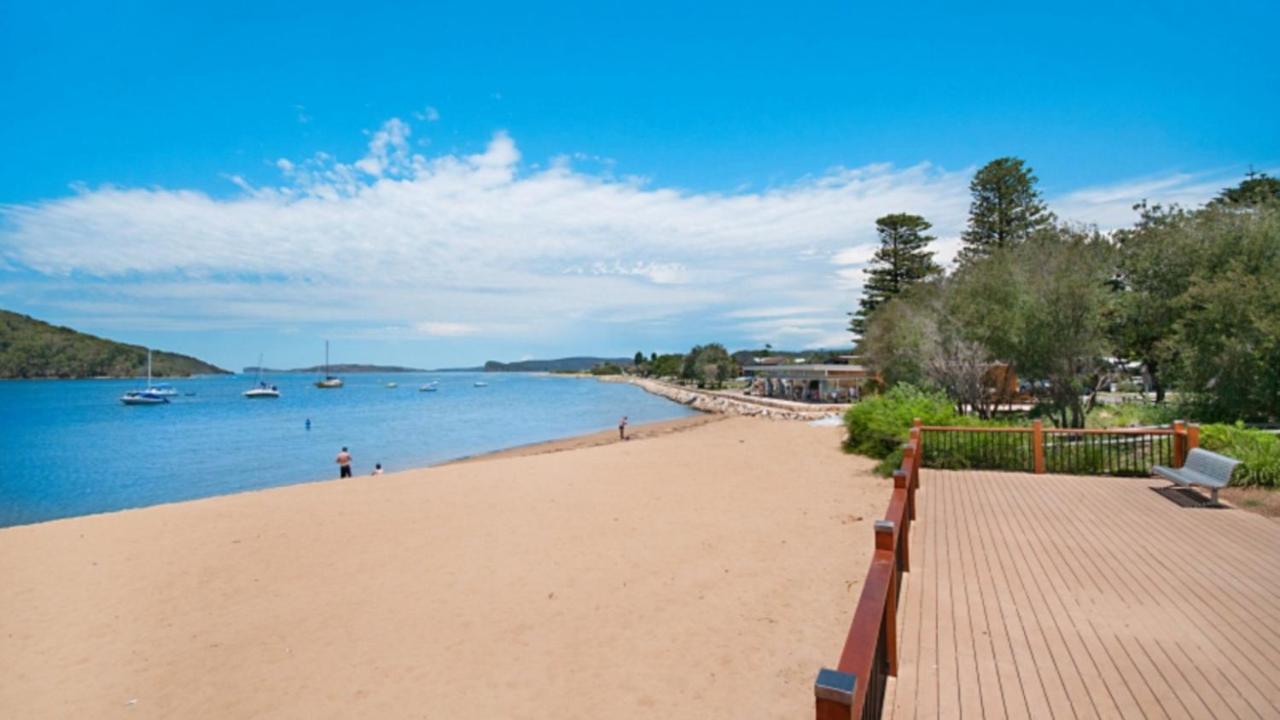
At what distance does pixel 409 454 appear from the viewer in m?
29.3

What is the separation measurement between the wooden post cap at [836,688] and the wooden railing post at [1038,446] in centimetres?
1057

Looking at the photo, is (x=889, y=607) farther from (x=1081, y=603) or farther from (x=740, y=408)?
(x=740, y=408)

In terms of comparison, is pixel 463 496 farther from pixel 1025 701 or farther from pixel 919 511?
pixel 1025 701

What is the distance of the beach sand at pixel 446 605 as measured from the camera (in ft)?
16.6

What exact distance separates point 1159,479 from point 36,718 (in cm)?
1393

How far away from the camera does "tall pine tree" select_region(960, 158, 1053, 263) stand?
38156 mm

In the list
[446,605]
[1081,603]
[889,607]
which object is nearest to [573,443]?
[446,605]

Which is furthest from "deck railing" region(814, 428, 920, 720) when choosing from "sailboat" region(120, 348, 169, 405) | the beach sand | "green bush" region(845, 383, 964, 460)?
"sailboat" region(120, 348, 169, 405)

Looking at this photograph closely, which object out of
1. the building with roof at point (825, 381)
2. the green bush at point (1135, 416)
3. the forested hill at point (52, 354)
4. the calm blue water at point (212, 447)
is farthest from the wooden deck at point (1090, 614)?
the forested hill at point (52, 354)

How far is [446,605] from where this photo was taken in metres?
6.90

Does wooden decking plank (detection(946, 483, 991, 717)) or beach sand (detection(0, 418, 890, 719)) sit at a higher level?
wooden decking plank (detection(946, 483, 991, 717))

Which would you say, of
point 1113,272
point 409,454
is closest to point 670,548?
point 1113,272

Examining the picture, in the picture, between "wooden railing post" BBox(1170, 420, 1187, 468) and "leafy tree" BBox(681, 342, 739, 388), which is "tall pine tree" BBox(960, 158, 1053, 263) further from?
"leafy tree" BBox(681, 342, 739, 388)

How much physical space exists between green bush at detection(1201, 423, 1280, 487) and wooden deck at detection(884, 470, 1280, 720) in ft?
5.71
